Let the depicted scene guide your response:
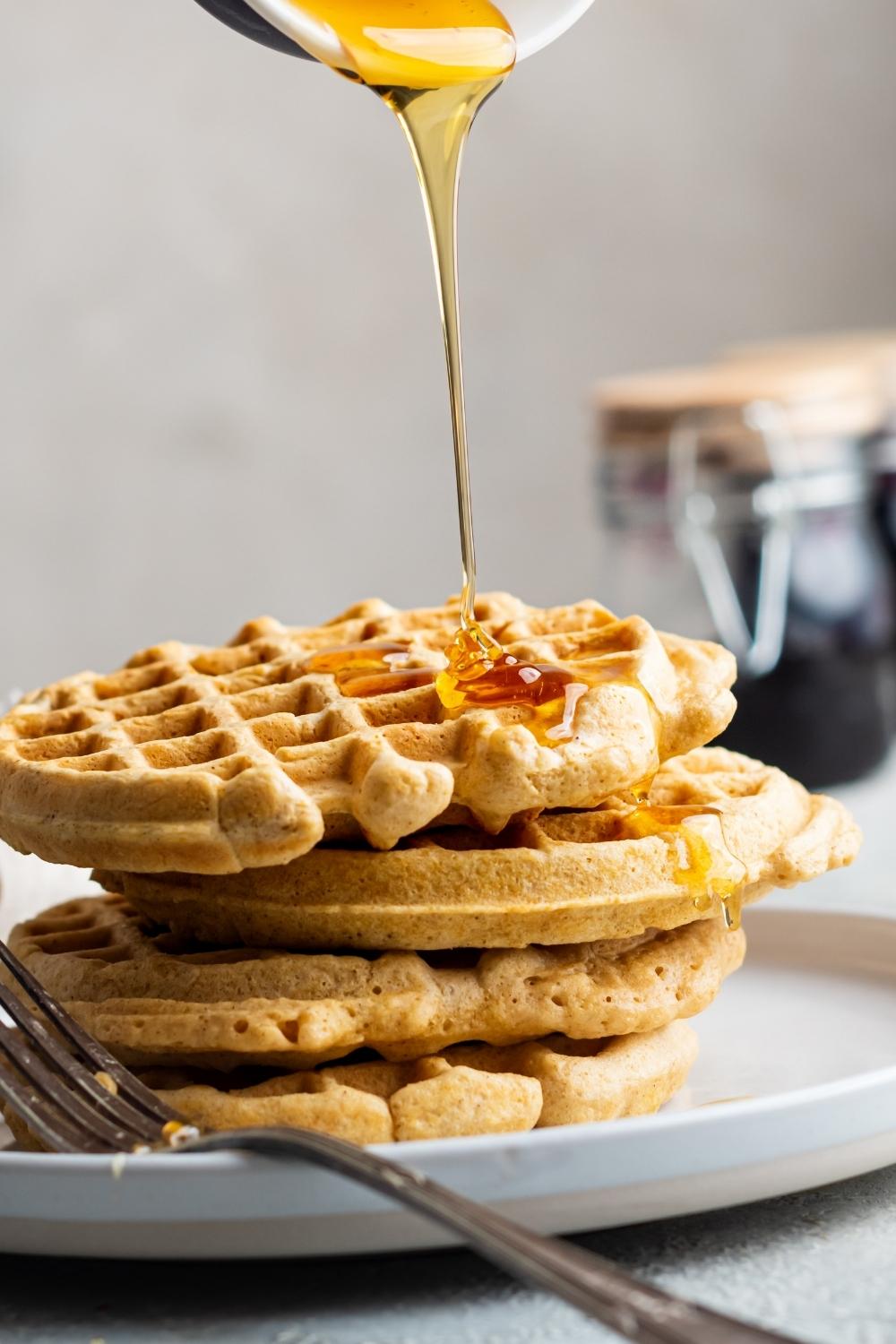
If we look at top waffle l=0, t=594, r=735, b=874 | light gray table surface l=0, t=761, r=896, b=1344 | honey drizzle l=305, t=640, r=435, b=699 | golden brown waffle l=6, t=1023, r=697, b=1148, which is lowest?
light gray table surface l=0, t=761, r=896, b=1344

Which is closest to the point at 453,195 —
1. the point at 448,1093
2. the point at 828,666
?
the point at 448,1093

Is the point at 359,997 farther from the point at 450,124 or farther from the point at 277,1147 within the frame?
the point at 450,124

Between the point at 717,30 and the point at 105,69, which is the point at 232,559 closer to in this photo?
the point at 105,69

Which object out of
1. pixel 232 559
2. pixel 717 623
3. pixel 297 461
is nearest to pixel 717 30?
pixel 297 461

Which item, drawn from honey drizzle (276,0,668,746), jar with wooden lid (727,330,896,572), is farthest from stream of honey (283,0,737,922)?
Answer: jar with wooden lid (727,330,896,572)

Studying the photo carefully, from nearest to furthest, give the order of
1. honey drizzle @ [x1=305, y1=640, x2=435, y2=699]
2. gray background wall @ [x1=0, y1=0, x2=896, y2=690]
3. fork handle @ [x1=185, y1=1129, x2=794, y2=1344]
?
fork handle @ [x1=185, y1=1129, x2=794, y2=1344] → honey drizzle @ [x1=305, y1=640, x2=435, y2=699] → gray background wall @ [x1=0, y1=0, x2=896, y2=690]

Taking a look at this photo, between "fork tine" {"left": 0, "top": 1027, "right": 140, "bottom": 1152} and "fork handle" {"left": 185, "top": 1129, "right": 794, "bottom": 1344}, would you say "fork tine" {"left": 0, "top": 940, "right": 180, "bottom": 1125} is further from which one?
"fork handle" {"left": 185, "top": 1129, "right": 794, "bottom": 1344}

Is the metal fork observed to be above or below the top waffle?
below

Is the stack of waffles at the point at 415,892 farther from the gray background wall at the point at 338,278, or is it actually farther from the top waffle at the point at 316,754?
the gray background wall at the point at 338,278
